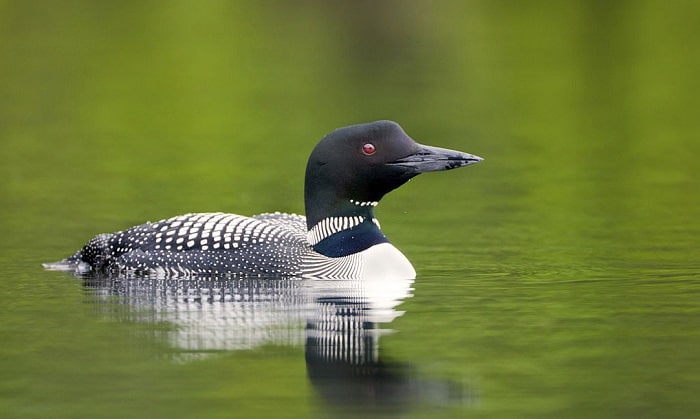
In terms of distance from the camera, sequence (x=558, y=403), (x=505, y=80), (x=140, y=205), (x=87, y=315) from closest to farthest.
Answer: (x=558, y=403)
(x=87, y=315)
(x=140, y=205)
(x=505, y=80)

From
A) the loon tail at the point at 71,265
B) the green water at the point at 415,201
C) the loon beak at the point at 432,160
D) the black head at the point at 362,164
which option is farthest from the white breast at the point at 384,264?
the loon tail at the point at 71,265

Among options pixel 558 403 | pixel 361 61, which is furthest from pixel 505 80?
pixel 558 403

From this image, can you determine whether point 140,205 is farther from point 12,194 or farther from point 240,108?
point 240,108

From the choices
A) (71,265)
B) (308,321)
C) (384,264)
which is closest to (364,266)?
(384,264)

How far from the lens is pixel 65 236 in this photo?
970cm

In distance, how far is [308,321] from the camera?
6922mm

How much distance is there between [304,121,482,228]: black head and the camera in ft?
26.6

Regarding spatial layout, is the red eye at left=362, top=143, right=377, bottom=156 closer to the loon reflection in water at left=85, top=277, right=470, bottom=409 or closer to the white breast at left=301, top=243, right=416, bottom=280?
the white breast at left=301, top=243, right=416, bottom=280

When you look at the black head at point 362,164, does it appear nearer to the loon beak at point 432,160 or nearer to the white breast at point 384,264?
the loon beak at point 432,160

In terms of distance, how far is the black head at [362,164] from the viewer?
26.6 feet

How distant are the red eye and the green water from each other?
2.19 feet

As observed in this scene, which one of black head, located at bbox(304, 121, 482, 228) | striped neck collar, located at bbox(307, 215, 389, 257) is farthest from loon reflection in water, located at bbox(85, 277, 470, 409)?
black head, located at bbox(304, 121, 482, 228)

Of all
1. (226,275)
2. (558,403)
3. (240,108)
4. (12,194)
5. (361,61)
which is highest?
(361,61)

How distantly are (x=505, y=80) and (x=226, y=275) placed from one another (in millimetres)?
14711
